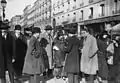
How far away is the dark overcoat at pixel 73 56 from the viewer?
192 inches

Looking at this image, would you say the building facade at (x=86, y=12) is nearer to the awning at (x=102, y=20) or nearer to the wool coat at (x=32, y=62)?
the awning at (x=102, y=20)

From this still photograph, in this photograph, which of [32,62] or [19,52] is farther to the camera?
[19,52]

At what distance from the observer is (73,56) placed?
4992 millimetres

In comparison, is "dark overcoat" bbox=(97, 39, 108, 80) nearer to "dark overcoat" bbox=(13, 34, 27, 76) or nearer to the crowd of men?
the crowd of men

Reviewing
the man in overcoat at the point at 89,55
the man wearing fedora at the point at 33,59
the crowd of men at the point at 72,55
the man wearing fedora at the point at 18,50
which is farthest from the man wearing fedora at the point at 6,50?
the man in overcoat at the point at 89,55

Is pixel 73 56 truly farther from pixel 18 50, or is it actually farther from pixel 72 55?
pixel 18 50

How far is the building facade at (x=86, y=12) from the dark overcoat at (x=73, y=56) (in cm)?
1260

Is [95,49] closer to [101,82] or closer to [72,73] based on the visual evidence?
[72,73]

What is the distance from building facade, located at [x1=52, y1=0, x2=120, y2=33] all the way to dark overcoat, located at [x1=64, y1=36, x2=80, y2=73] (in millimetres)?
12601

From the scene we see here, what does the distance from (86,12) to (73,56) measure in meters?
19.2

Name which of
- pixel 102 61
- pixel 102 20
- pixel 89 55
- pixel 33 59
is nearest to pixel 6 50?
pixel 33 59

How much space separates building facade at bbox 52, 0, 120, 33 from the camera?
1822cm

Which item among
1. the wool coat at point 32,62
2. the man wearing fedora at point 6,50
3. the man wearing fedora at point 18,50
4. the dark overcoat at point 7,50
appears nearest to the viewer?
the wool coat at point 32,62

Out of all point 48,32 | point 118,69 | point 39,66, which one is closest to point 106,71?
point 118,69
